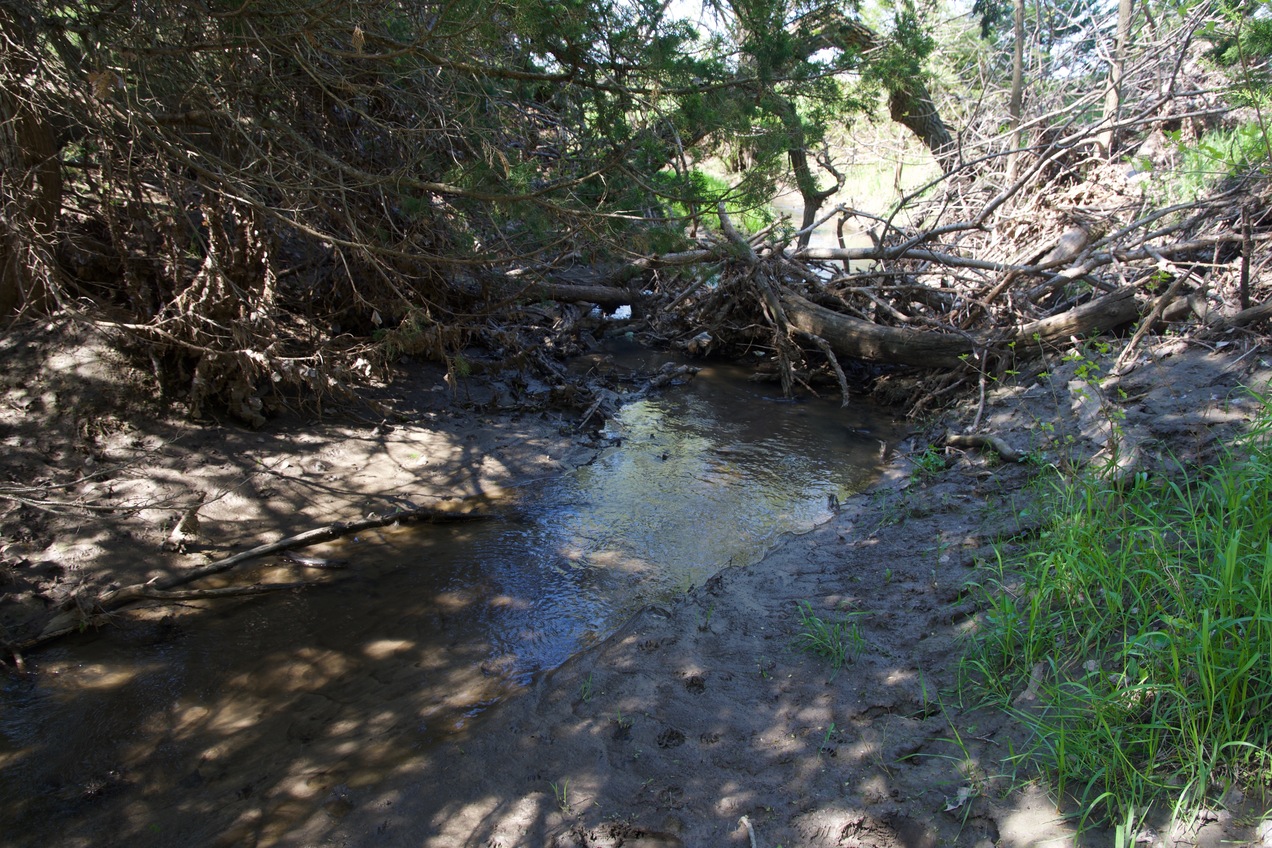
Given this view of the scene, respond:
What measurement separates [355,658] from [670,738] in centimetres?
168

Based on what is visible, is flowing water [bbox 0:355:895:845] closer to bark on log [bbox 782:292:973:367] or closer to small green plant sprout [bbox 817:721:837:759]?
small green plant sprout [bbox 817:721:837:759]

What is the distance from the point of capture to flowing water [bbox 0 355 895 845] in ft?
9.31

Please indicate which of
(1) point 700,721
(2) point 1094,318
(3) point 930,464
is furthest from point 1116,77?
(1) point 700,721

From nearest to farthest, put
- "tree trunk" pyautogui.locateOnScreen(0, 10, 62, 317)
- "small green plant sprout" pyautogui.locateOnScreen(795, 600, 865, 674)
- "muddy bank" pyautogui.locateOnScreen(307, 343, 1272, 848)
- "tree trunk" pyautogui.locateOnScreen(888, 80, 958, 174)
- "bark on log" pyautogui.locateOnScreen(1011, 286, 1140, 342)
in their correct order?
1. "muddy bank" pyautogui.locateOnScreen(307, 343, 1272, 848)
2. "small green plant sprout" pyautogui.locateOnScreen(795, 600, 865, 674)
3. "tree trunk" pyautogui.locateOnScreen(0, 10, 62, 317)
4. "bark on log" pyautogui.locateOnScreen(1011, 286, 1140, 342)
5. "tree trunk" pyautogui.locateOnScreen(888, 80, 958, 174)

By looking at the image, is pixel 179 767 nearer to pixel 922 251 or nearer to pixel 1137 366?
pixel 1137 366

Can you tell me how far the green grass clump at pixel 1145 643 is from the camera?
2188 mm

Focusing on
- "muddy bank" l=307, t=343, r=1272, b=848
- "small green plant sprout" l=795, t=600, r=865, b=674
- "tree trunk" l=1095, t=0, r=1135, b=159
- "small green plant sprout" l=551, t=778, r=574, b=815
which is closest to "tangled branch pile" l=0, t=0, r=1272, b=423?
"tree trunk" l=1095, t=0, r=1135, b=159

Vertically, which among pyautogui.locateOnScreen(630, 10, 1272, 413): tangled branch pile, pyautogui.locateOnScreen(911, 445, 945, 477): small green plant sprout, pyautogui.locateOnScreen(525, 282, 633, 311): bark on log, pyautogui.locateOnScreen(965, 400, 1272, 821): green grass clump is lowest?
pyautogui.locateOnScreen(911, 445, 945, 477): small green plant sprout

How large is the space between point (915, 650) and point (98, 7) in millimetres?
5057

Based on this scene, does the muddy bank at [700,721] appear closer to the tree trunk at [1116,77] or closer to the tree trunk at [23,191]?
the tree trunk at [23,191]

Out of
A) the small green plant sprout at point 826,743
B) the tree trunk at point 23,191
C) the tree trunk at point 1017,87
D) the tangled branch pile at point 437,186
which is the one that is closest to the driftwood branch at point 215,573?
the tangled branch pile at point 437,186

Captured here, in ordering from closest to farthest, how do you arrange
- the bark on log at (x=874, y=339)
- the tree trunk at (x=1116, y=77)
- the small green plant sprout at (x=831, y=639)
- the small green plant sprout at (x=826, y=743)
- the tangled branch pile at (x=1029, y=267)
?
the small green plant sprout at (x=826, y=743)
the small green plant sprout at (x=831, y=639)
the tangled branch pile at (x=1029, y=267)
the bark on log at (x=874, y=339)
the tree trunk at (x=1116, y=77)

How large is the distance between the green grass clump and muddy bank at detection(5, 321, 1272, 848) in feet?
0.47

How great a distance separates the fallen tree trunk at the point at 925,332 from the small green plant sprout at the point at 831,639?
376cm
